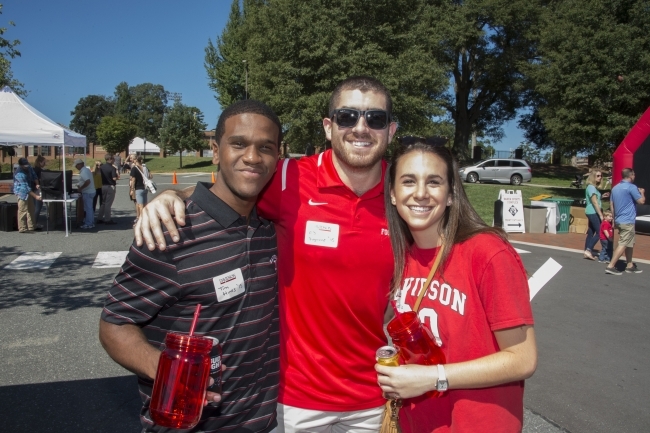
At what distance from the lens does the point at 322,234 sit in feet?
7.98

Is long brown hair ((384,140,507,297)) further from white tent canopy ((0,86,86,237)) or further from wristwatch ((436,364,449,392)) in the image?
white tent canopy ((0,86,86,237))

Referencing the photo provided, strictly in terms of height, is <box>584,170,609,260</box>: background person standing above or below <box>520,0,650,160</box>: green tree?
below

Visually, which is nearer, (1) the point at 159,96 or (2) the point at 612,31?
(2) the point at 612,31

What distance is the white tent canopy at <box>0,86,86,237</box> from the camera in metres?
12.2

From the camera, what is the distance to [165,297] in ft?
6.09

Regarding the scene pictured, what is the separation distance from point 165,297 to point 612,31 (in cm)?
2660

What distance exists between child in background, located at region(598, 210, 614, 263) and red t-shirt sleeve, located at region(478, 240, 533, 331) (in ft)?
34.1

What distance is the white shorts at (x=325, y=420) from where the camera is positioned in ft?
7.79

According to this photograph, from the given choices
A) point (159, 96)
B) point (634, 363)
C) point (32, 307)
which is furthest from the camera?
point (159, 96)

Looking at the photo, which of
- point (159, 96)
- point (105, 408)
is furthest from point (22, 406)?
point (159, 96)

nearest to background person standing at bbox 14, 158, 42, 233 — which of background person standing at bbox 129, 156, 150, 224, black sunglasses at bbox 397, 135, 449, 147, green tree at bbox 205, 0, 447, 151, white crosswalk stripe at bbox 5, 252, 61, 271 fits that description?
background person standing at bbox 129, 156, 150, 224

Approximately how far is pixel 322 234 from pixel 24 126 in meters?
12.5

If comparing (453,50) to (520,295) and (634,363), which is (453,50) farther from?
(520,295)

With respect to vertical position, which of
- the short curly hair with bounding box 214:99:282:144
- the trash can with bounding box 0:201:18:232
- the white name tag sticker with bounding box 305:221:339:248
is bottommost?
the trash can with bounding box 0:201:18:232
